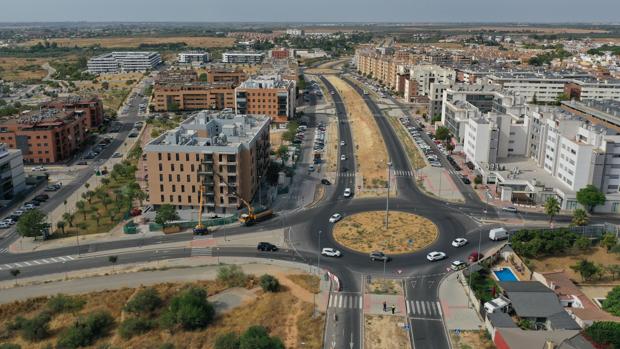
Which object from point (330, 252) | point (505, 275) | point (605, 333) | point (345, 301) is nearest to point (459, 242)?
point (505, 275)

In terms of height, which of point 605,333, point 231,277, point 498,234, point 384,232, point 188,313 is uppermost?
point 605,333

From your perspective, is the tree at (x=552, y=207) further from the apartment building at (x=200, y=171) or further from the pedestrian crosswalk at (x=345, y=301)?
the apartment building at (x=200, y=171)

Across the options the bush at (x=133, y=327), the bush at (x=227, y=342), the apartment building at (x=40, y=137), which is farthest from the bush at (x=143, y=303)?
the apartment building at (x=40, y=137)

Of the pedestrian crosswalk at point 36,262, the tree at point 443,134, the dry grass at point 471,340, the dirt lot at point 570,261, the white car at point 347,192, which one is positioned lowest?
the pedestrian crosswalk at point 36,262

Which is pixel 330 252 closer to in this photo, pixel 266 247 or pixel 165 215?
pixel 266 247

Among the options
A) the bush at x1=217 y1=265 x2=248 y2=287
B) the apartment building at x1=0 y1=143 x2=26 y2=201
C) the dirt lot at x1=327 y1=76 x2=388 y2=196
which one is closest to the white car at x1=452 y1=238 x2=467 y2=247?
the dirt lot at x1=327 y1=76 x2=388 y2=196

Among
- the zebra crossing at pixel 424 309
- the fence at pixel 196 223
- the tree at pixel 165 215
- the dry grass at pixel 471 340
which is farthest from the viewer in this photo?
the fence at pixel 196 223
